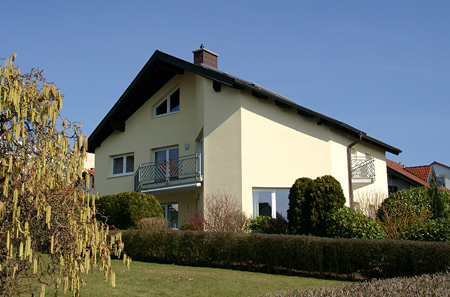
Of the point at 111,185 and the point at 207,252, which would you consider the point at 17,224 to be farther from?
the point at 111,185

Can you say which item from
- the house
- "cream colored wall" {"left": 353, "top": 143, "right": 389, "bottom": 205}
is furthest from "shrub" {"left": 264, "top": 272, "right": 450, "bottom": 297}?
the house

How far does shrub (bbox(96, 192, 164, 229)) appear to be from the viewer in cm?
1759

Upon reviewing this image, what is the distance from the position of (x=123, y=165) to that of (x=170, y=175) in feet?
15.6

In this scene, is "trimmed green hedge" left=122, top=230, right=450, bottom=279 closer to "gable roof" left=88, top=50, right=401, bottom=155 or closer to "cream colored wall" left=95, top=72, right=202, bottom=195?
"gable roof" left=88, top=50, right=401, bottom=155

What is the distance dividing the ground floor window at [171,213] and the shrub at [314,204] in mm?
7824

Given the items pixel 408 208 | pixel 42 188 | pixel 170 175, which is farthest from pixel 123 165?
pixel 42 188

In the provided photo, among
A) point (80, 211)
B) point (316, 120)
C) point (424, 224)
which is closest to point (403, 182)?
point (316, 120)

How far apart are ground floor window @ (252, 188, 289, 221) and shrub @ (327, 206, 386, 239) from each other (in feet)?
14.8

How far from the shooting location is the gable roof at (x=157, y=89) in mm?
19000

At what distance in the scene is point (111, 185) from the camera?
2483 cm

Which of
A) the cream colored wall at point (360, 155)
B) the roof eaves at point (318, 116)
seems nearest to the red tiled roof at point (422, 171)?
the cream colored wall at point (360, 155)

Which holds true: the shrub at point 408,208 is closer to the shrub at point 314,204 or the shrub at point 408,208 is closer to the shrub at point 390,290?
the shrub at point 314,204

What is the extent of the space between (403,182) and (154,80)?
19.2 metres

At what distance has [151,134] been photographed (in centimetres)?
2347
